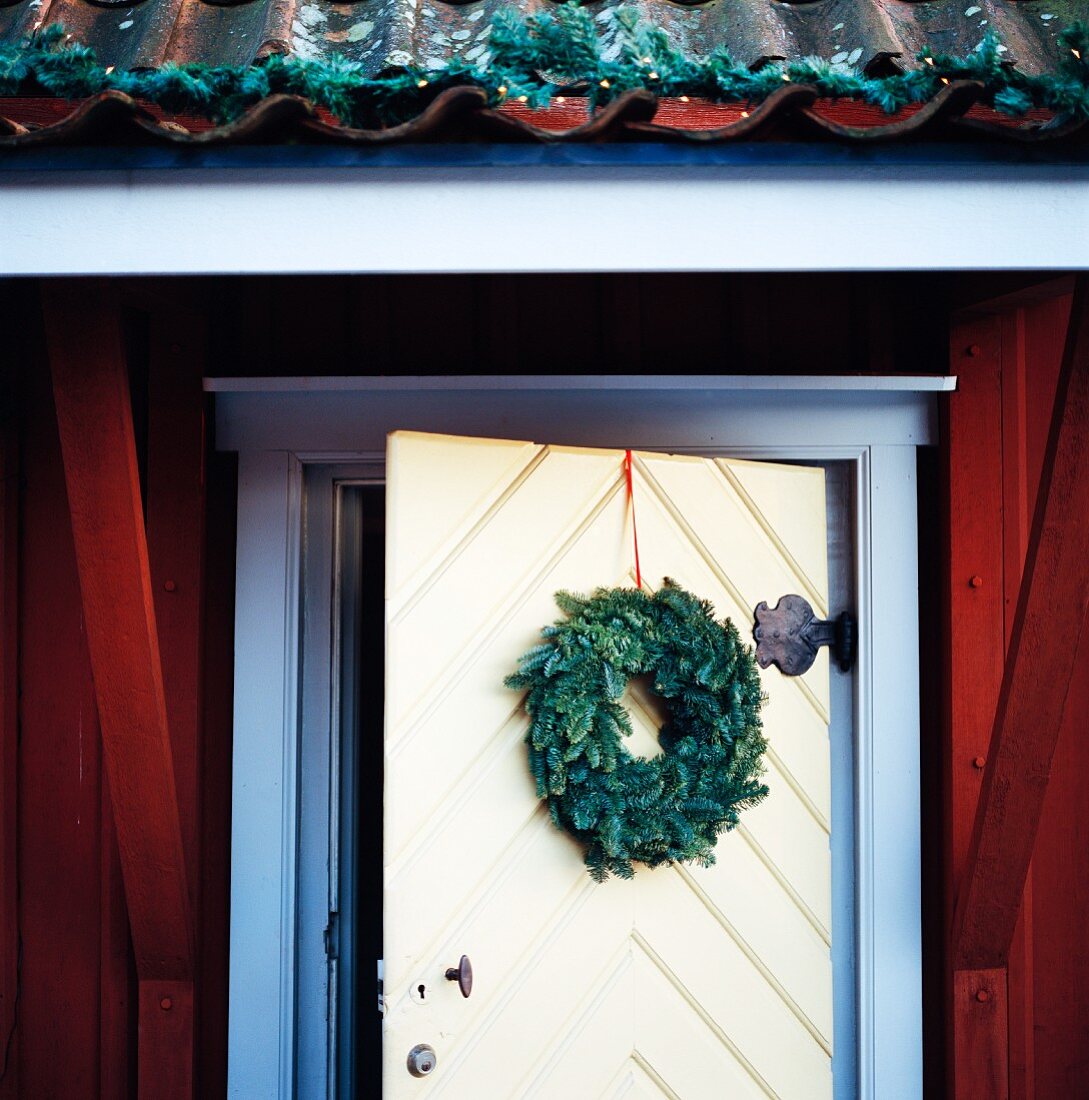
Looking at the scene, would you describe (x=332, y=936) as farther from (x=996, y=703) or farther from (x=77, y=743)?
(x=996, y=703)

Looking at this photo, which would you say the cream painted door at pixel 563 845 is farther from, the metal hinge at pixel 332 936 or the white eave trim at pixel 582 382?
the metal hinge at pixel 332 936

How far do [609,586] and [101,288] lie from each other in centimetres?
119

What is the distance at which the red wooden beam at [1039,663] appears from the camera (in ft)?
6.18

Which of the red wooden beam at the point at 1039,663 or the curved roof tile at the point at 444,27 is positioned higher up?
the curved roof tile at the point at 444,27

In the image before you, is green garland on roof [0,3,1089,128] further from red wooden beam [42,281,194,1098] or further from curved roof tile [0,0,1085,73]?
red wooden beam [42,281,194,1098]

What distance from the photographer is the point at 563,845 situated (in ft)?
6.97

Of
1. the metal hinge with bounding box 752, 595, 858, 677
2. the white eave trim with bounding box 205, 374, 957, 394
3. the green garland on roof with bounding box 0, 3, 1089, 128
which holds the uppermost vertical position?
the green garland on roof with bounding box 0, 3, 1089, 128

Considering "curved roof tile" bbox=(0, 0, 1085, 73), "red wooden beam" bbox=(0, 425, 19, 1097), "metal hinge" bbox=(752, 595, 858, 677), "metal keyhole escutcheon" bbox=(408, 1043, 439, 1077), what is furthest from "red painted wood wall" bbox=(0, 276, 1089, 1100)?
"metal keyhole escutcheon" bbox=(408, 1043, 439, 1077)

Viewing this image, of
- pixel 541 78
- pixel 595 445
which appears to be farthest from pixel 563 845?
pixel 541 78

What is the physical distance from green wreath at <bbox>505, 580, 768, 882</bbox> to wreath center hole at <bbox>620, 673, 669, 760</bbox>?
2cm

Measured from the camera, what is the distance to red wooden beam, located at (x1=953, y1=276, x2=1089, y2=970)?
6.18 ft

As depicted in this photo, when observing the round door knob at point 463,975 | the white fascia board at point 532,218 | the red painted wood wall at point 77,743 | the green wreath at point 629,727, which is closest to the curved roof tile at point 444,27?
the white fascia board at point 532,218

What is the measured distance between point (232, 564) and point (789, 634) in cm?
139

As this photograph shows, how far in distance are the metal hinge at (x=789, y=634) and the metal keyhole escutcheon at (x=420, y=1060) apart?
1.12m
